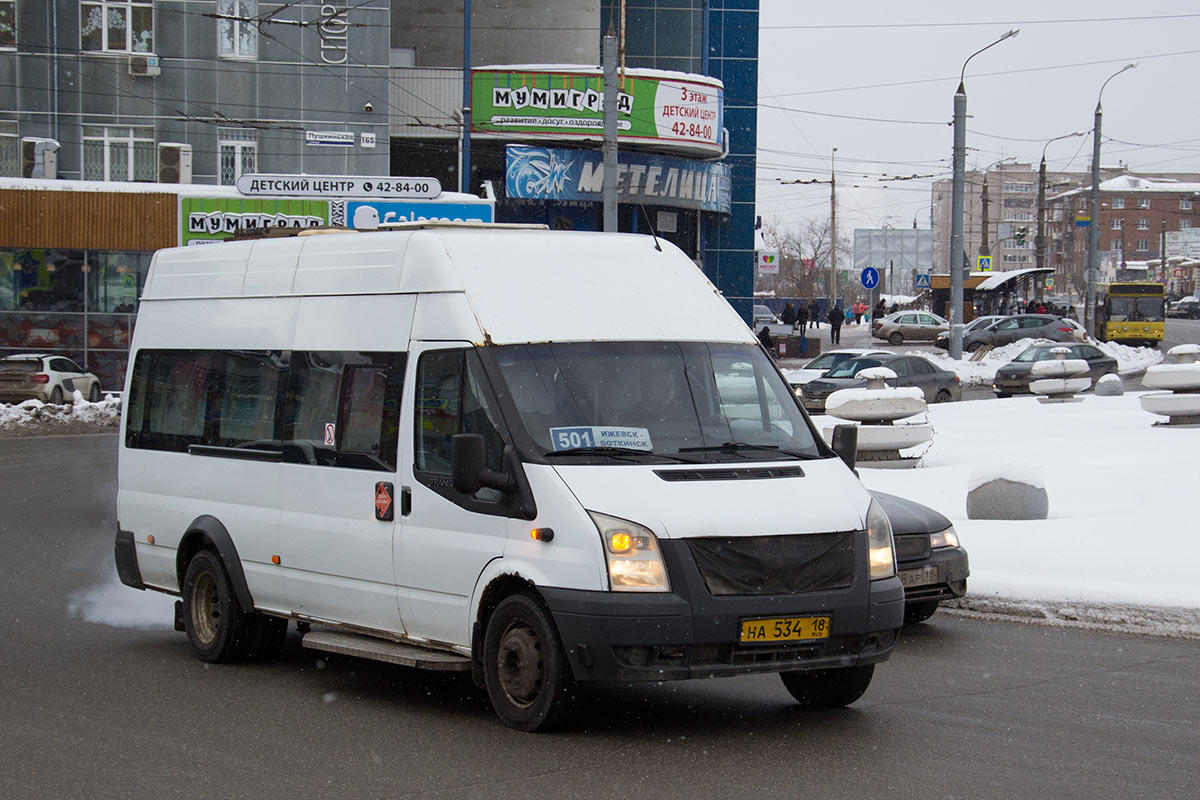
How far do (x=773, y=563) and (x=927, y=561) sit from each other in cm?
339

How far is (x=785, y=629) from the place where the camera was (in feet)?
21.5

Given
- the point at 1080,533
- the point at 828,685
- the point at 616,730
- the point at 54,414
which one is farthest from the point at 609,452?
the point at 54,414

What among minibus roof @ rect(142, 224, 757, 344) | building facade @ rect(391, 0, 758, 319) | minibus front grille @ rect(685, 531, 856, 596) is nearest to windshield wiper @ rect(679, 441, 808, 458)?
minibus front grille @ rect(685, 531, 856, 596)

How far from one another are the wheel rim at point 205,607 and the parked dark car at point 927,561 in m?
4.31

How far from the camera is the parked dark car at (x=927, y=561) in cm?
956

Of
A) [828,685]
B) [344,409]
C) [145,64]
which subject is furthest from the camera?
[145,64]

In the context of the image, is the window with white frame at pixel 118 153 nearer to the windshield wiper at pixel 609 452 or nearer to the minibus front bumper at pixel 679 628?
the windshield wiper at pixel 609 452

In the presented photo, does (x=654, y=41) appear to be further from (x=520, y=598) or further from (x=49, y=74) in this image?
(x=520, y=598)

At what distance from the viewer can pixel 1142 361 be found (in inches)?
2024

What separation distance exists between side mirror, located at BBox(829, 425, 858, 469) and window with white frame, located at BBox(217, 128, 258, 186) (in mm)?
37319

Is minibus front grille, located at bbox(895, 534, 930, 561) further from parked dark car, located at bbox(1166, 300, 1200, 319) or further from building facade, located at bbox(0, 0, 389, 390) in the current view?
parked dark car, located at bbox(1166, 300, 1200, 319)

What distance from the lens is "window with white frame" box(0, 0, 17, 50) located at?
4128 centimetres

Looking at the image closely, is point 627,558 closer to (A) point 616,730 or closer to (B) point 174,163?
(A) point 616,730

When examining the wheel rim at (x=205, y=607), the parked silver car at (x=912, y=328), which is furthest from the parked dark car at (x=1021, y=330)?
the wheel rim at (x=205, y=607)
